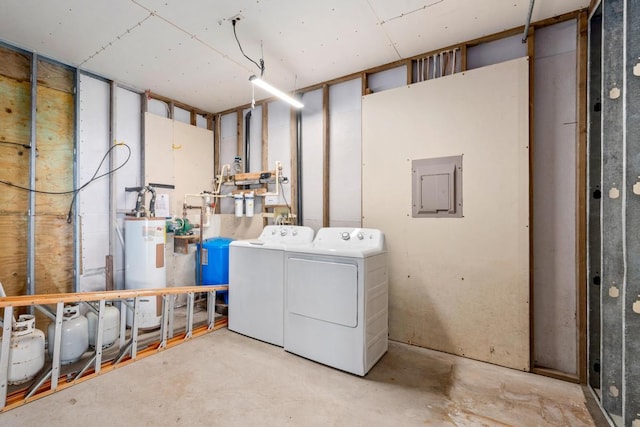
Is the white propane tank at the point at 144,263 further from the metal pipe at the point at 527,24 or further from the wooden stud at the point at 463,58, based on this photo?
the metal pipe at the point at 527,24

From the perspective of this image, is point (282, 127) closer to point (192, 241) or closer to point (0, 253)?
point (192, 241)

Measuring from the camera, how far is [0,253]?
2.52 m

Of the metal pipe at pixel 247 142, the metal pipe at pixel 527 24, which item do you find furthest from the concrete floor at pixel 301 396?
the metal pipe at pixel 527 24

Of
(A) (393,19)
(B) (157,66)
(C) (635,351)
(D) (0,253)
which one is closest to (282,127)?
(B) (157,66)

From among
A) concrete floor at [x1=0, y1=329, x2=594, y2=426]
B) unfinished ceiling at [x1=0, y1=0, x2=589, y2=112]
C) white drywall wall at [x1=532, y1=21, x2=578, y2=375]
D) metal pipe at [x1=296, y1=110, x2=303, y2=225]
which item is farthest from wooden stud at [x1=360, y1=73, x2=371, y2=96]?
concrete floor at [x1=0, y1=329, x2=594, y2=426]

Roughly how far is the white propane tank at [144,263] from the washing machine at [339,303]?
159 cm

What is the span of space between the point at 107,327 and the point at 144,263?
0.72 metres

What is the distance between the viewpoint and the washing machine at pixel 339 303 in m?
2.22

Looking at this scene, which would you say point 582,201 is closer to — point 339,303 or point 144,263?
point 339,303

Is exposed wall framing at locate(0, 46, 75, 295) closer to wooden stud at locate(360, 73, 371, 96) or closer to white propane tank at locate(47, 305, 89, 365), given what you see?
white propane tank at locate(47, 305, 89, 365)

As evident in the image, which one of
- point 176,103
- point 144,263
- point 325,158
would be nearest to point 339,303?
point 325,158

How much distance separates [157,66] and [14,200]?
1.82m

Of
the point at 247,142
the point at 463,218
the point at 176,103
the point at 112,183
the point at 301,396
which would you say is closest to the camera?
the point at 301,396

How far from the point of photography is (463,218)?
255cm
